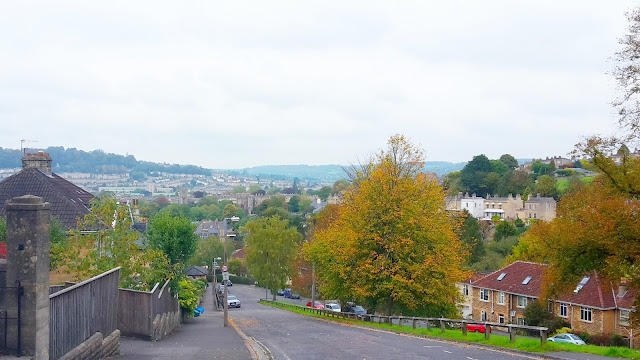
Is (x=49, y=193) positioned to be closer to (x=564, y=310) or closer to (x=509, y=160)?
(x=564, y=310)

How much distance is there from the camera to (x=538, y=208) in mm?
116938

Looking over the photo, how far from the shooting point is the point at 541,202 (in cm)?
11669

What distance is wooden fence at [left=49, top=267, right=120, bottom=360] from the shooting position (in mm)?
12898

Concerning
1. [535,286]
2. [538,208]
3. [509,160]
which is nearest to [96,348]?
[535,286]

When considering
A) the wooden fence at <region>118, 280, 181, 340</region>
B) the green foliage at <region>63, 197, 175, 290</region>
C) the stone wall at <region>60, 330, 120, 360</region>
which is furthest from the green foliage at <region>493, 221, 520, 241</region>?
the stone wall at <region>60, 330, 120, 360</region>

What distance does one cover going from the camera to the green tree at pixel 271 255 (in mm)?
72875

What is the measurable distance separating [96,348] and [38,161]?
28.8m

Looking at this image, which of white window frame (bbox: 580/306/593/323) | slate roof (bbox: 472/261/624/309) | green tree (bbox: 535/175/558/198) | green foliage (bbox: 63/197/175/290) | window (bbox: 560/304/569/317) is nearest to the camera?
green foliage (bbox: 63/197/175/290)

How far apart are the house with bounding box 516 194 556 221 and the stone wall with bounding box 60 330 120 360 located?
105 meters

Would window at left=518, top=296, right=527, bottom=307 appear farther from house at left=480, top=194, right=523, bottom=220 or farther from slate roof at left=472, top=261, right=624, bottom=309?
house at left=480, top=194, right=523, bottom=220

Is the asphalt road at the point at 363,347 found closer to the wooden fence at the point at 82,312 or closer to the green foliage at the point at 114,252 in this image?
the wooden fence at the point at 82,312

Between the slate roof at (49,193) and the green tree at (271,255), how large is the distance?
116ft

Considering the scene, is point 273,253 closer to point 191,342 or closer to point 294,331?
point 294,331

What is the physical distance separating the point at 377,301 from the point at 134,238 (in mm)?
15535
